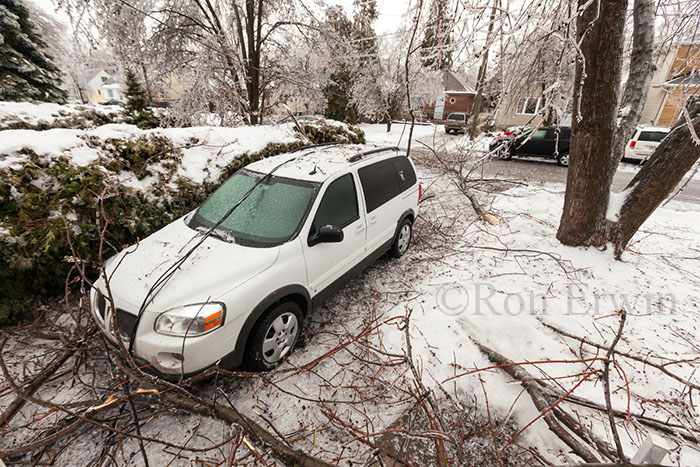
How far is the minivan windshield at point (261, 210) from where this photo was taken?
2896 millimetres

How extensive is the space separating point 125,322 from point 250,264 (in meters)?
1.07

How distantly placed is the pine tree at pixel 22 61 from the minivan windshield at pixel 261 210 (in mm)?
16629

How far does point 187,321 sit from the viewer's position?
2.23m

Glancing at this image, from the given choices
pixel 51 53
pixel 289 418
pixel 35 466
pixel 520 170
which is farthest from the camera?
pixel 51 53

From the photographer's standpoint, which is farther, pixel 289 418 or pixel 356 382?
pixel 356 382

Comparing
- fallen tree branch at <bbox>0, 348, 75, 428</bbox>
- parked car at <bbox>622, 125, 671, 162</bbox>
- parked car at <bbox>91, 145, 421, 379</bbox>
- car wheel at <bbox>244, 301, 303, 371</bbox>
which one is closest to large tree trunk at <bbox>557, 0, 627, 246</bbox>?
parked car at <bbox>91, 145, 421, 379</bbox>

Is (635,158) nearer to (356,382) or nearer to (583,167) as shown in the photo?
(583,167)

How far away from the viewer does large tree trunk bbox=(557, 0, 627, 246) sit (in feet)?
10.5

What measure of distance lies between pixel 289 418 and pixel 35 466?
1640mm

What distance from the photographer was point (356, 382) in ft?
8.94

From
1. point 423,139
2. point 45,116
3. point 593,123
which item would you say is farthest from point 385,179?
point 423,139

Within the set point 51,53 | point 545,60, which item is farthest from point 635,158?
point 51,53

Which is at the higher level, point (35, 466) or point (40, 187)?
point (40, 187)

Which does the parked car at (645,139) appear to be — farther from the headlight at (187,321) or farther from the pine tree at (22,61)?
the pine tree at (22,61)
